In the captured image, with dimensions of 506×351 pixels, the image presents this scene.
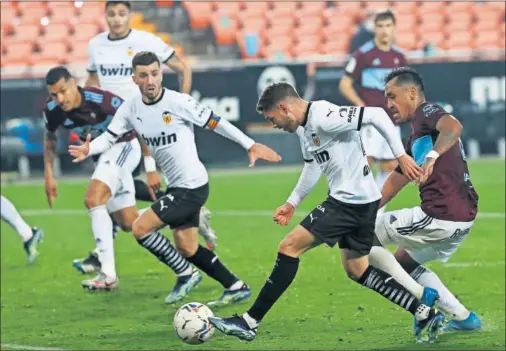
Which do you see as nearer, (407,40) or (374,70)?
(374,70)

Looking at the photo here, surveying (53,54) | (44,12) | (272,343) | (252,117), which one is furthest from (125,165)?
(44,12)

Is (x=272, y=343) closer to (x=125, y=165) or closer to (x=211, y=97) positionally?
(x=125, y=165)

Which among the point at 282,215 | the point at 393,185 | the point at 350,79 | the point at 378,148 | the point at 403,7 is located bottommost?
the point at 403,7

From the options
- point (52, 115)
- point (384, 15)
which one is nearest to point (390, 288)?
point (52, 115)

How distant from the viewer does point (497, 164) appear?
18.5m

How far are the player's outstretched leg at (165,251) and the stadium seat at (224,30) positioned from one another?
14.1 metres

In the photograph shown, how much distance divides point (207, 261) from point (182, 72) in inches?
96.4

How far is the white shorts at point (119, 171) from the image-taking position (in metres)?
9.99

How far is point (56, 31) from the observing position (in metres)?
23.4

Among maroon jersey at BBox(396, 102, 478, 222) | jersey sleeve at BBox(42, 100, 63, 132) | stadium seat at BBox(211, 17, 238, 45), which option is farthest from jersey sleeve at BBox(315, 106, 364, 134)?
stadium seat at BBox(211, 17, 238, 45)

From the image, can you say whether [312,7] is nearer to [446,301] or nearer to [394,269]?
[446,301]

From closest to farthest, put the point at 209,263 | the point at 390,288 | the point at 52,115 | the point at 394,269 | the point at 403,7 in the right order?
1. the point at 390,288
2. the point at 394,269
3. the point at 209,263
4. the point at 52,115
5. the point at 403,7

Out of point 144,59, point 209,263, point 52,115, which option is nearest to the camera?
point 144,59

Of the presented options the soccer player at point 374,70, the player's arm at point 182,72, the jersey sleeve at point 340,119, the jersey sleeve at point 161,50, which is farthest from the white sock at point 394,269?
the soccer player at point 374,70
